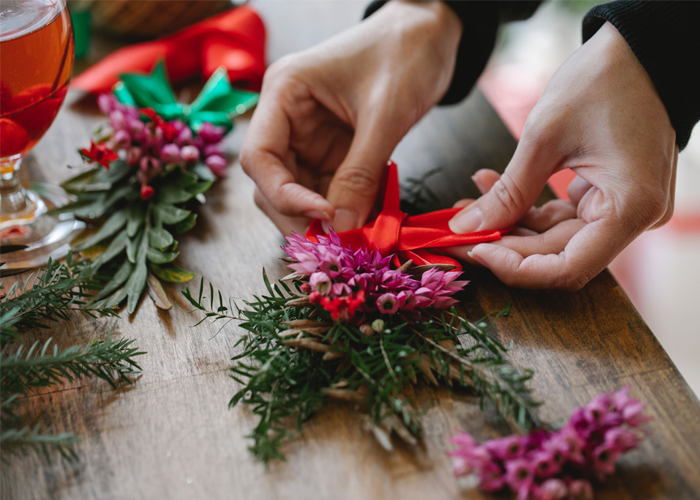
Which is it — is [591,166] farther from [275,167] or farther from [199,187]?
[199,187]

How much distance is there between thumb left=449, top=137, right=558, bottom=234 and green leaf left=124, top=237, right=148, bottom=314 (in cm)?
42

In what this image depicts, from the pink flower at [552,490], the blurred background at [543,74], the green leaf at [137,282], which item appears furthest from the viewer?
the blurred background at [543,74]

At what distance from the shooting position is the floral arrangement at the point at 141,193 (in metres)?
0.73

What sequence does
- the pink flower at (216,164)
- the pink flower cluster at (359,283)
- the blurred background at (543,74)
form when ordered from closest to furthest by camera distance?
1. the pink flower cluster at (359,283)
2. the pink flower at (216,164)
3. the blurred background at (543,74)

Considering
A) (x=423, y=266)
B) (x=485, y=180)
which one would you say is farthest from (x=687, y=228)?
(x=423, y=266)

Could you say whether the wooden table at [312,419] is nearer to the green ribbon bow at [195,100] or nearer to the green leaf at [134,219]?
the green leaf at [134,219]

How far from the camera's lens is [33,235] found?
783 millimetres

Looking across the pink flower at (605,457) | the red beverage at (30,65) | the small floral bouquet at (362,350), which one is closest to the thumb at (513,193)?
the small floral bouquet at (362,350)

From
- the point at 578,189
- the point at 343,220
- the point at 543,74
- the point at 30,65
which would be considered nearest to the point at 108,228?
the point at 30,65

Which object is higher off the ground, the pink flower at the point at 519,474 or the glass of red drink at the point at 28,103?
the glass of red drink at the point at 28,103

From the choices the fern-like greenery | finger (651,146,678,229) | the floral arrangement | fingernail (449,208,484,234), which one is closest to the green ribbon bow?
the floral arrangement

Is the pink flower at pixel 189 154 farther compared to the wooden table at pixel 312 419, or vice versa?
the pink flower at pixel 189 154

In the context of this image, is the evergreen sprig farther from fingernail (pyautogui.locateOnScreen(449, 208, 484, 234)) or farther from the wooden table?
fingernail (pyautogui.locateOnScreen(449, 208, 484, 234))

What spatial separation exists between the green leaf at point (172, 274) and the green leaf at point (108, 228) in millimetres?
99
